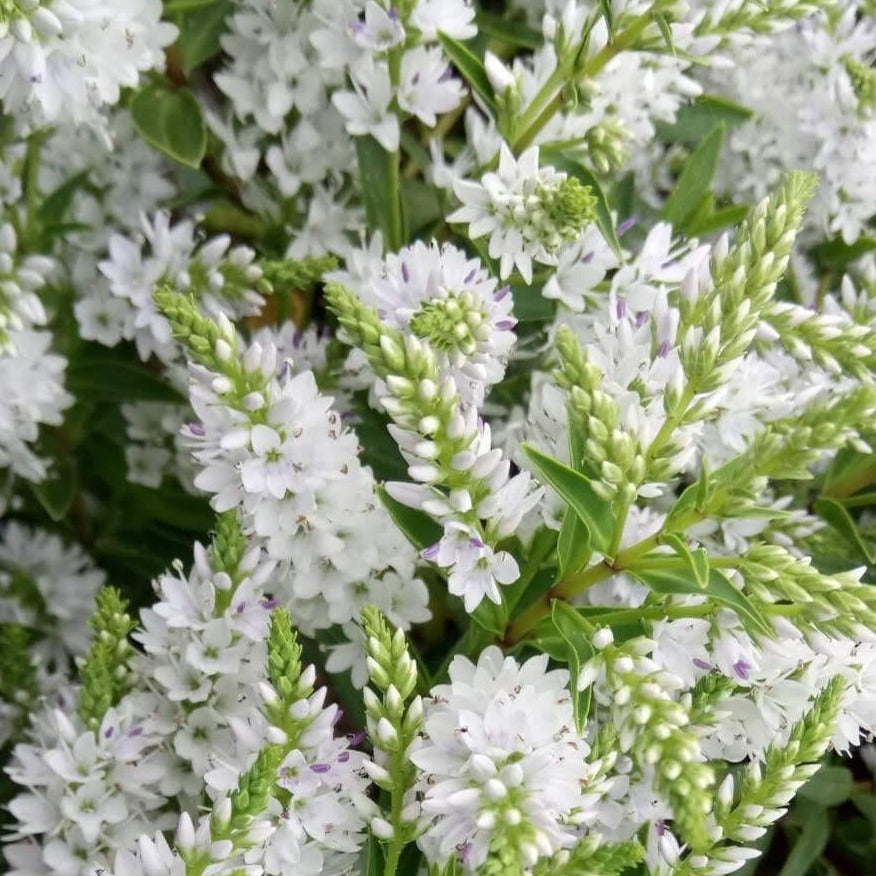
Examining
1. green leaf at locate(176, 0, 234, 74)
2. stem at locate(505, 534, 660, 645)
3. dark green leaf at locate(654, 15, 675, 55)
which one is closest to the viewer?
stem at locate(505, 534, 660, 645)

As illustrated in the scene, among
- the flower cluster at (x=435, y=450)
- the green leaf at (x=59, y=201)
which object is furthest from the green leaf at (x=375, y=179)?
the green leaf at (x=59, y=201)

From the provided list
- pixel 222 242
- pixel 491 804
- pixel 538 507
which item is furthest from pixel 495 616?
pixel 222 242

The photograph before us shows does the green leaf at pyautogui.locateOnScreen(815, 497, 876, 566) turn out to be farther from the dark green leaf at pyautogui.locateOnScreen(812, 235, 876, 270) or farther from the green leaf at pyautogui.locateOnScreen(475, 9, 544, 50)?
the green leaf at pyautogui.locateOnScreen(475, 9, 544, 50)

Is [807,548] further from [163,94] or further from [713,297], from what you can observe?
[163,94]

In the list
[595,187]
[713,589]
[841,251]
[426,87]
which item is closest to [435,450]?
[713,589]

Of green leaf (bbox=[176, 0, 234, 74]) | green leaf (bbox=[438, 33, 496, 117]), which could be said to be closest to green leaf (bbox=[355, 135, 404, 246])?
green leaf (bbox=[438, 33, 496, 117])

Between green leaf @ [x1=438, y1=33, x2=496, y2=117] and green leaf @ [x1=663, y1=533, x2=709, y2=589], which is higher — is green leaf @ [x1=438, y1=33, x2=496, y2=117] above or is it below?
above

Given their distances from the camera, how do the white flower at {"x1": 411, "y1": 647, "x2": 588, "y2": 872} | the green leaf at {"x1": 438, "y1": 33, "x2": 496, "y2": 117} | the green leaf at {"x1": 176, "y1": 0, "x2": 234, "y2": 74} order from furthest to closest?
the green leaf at {"x1": 176, "y1": 0, "x2": 234, "y2": 74}, the green leaf at {"x1": 438, "y1": 33, "x2": 496, "y2": 117}, the white flower at {"x1": 411, "y1": 647, "x2": 588, "y2": 872}
